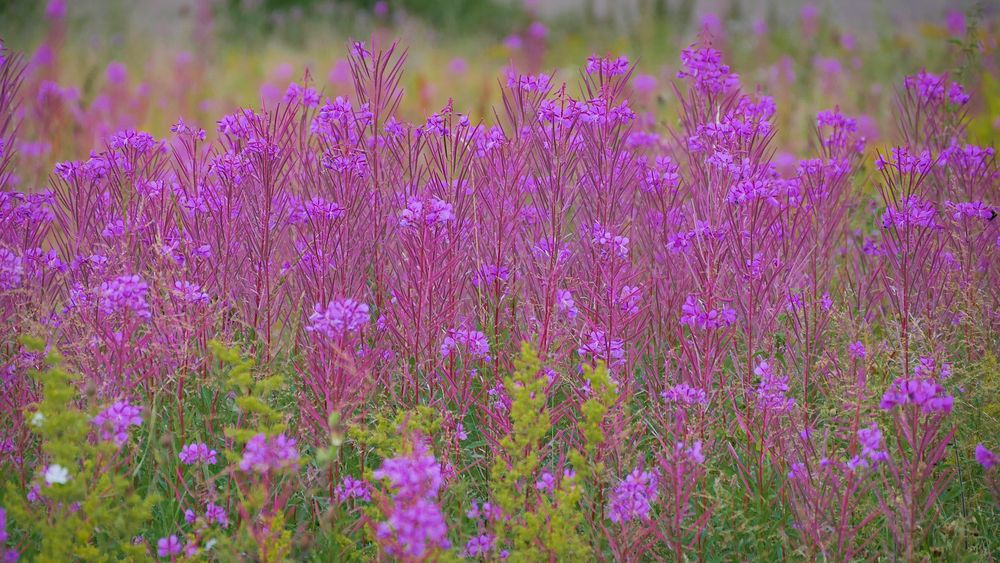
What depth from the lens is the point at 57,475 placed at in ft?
7.41

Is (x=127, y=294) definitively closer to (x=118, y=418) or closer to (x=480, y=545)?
(x=118, y=418)

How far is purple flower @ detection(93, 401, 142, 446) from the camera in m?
2.42

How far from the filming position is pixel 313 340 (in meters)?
2.88

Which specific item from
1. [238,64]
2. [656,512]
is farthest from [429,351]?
[238,64]

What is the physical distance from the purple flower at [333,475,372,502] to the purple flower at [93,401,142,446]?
64cm

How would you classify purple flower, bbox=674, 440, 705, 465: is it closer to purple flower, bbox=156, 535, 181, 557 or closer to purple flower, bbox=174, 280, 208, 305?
purple flower, bbox=156, 535, 181, 557

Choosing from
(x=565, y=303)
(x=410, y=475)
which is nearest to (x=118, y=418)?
(x=410, y=475)

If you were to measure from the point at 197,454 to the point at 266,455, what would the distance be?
572 mm

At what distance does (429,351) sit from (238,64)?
380 inches

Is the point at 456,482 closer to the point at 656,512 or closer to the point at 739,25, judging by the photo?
the point at 656,512

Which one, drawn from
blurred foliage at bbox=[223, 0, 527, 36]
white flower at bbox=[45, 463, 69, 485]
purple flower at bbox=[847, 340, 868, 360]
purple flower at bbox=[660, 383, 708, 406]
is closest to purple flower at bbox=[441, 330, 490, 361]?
purple flower at bbox=[660, 383, 708, 406]

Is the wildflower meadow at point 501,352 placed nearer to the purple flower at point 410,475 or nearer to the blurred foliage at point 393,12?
the purple flower at point 410,475

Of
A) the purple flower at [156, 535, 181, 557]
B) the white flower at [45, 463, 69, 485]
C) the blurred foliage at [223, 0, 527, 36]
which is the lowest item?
the blurred foliage at [223, 0, 527, 36]

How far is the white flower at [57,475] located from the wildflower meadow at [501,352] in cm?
3
